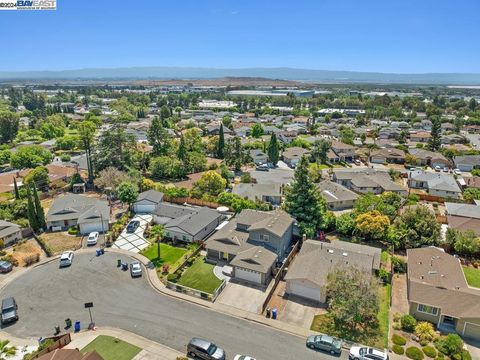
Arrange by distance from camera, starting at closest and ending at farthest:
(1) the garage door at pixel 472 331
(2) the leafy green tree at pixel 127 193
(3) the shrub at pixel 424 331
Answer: (3) the shrub at pixel 424 331 → (1) the garage door at pixel 472 331 → (2) the leafy green tree at pixel 127 193

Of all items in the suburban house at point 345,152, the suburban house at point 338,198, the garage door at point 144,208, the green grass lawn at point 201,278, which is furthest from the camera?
the suburban house at point 345,152

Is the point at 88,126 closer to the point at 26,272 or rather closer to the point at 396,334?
the point at 26,272

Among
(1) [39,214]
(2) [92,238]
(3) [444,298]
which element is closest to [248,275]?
(3) [444,298]

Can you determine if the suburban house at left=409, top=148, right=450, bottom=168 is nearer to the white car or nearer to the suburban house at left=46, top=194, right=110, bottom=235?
the suburban house at left=46, top=194, right=110, bottom=235

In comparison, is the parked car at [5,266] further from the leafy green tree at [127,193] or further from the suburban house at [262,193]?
the suburban house at [262,193]

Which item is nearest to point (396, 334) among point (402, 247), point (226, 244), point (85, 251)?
point (402, 247)

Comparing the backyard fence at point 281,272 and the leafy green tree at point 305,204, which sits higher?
the leafy green tree at point 305,204

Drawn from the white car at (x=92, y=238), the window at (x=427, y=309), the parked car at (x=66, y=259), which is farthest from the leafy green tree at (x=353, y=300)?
the white car at (x=92, y=238)
